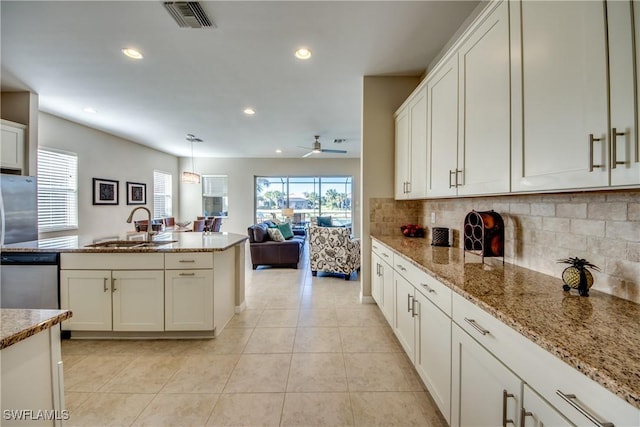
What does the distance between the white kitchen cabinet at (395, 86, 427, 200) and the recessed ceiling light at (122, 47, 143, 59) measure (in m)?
2.86

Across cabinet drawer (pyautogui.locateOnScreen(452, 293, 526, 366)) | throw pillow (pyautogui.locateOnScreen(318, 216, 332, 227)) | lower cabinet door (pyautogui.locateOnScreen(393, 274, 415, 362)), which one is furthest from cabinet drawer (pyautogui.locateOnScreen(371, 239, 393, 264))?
throw pillow (pyautogui.locateOnScreen(318, 216, 332, 227))

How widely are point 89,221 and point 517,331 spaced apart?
269 inches

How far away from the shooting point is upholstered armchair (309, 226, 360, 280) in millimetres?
4750

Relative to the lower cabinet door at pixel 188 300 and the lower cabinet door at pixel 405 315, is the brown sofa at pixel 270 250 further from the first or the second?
the lower cabinet door at pixel 405 315

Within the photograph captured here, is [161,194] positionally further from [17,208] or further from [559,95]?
[559,95]

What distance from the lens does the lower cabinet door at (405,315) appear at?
2031 mm

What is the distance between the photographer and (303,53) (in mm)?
2799

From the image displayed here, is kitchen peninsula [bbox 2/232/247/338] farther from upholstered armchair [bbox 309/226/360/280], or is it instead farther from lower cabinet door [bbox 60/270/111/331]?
upholstered armchair [bbox 309/226/360/280]

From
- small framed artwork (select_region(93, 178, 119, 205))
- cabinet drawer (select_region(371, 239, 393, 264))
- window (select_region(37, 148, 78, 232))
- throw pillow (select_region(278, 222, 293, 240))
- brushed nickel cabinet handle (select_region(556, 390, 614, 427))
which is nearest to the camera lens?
brushed nickel cabinet handle (select_region(556, 390, 614, 427))

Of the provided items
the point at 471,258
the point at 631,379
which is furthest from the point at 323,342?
the point at 631,379

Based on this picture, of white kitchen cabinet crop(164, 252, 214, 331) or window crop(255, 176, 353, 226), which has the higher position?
window crop(255, 176, 353, 226)

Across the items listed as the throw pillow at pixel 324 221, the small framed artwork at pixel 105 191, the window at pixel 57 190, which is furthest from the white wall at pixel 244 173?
the window at pixel 57 190

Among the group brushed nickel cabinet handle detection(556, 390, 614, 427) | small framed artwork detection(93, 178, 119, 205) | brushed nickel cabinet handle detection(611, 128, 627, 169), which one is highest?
small framed artwork detection(93, 178, 119, 205)

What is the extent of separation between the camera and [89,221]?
5.36m
